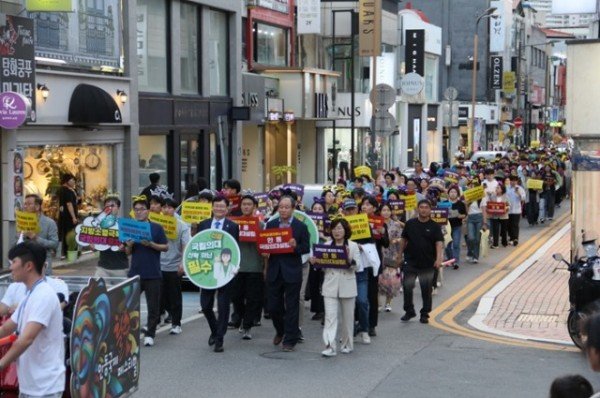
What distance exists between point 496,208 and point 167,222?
13005 millimetres

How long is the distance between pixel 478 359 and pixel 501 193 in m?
13.5

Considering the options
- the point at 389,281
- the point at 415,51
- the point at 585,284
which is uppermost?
the point at 415,51

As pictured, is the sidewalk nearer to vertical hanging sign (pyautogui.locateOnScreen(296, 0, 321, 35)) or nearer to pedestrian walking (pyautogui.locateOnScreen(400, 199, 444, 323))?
pedestrian walking (pyautogui.locateOnScreen(400, 199, 444, 323))

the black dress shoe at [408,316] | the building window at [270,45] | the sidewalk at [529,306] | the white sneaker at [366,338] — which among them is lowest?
the sidewalk at [529,306]

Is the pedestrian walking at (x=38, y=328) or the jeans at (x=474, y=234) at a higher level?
the pedestrian walking at (x=38, y=328)

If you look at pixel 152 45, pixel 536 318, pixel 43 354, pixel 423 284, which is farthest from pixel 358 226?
pixel 152 45

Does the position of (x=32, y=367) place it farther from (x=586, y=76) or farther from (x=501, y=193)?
Result: (x=501, y=193)

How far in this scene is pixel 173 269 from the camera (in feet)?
47.2

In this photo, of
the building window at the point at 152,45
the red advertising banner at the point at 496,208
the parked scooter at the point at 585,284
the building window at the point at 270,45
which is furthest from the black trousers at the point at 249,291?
the building window at the point at 270,45

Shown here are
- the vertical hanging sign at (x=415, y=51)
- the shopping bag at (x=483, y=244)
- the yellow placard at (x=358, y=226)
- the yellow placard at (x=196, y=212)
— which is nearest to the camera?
the yellow placard at (x=358, y=226)

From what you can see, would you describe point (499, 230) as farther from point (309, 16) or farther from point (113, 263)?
point (309, 16)

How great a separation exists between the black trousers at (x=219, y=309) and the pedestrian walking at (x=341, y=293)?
111 centimetres

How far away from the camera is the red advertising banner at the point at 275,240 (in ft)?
43.8

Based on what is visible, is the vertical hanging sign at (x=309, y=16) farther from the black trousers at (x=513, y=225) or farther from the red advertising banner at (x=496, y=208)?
the red advertising banner at (x=496, y=208)
